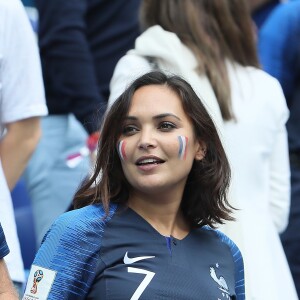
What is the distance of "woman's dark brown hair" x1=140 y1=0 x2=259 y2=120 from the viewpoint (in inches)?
186

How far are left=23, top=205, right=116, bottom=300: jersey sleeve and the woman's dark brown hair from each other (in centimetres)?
147

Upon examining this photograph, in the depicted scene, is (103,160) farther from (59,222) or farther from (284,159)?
(284,159)

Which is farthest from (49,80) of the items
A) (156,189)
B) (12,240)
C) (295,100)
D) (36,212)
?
(156,189)

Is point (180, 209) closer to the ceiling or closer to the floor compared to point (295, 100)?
A: closer to the ceiling

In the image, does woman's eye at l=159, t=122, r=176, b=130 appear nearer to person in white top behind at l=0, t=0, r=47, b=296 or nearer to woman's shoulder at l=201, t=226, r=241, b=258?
woman's shoulder at l=201, t=226, r=241, b=258

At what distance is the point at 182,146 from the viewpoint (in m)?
3.55

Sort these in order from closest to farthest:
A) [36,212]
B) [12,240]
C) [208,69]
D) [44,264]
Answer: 1. [44,264]
2. [12,240]
3. [208,69]
4. [36,212]

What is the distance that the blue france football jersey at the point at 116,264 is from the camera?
129 inches

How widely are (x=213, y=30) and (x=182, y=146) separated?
1.49m

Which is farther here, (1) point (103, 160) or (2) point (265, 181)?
(2) point (265, 181)

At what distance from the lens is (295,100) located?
19.0ft

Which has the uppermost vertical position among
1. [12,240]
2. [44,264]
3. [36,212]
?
[44,264]

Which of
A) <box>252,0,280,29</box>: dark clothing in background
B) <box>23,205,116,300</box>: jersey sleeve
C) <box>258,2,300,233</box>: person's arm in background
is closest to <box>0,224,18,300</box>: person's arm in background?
<box>23,205,116,300</box>: jersey sleeve

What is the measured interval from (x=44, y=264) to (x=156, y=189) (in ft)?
1.47
